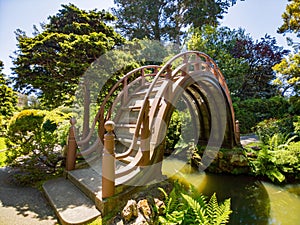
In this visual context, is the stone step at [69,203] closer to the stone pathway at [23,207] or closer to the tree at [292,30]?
the stone pathway at [23,207]

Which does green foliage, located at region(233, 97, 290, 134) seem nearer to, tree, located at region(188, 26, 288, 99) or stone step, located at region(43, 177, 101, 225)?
tree, located at region(188, 26, 288, 99)

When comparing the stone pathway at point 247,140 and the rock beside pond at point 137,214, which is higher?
the stone pathway at point 247,140

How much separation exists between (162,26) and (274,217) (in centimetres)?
1516

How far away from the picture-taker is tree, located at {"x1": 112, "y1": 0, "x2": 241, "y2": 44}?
13727 mm

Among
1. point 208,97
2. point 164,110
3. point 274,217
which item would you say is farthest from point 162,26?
point 274,217

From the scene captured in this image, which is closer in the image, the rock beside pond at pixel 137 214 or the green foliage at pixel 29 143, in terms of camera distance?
the rock beside pond at pixel 137 214

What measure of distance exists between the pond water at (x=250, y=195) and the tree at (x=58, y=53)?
166 inches

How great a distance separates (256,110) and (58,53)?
11695mm

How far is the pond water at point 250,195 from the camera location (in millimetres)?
3572

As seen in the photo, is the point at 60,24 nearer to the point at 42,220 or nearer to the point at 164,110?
the point at 164,110

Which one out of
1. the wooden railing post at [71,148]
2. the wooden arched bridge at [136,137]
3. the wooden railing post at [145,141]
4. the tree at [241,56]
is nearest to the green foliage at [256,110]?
the tree at [241,56]

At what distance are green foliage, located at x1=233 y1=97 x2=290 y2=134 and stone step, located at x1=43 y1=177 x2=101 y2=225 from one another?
32.3 ft

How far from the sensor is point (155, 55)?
11.5 m

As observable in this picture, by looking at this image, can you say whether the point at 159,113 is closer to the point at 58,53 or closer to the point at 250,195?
the point at 58,53
